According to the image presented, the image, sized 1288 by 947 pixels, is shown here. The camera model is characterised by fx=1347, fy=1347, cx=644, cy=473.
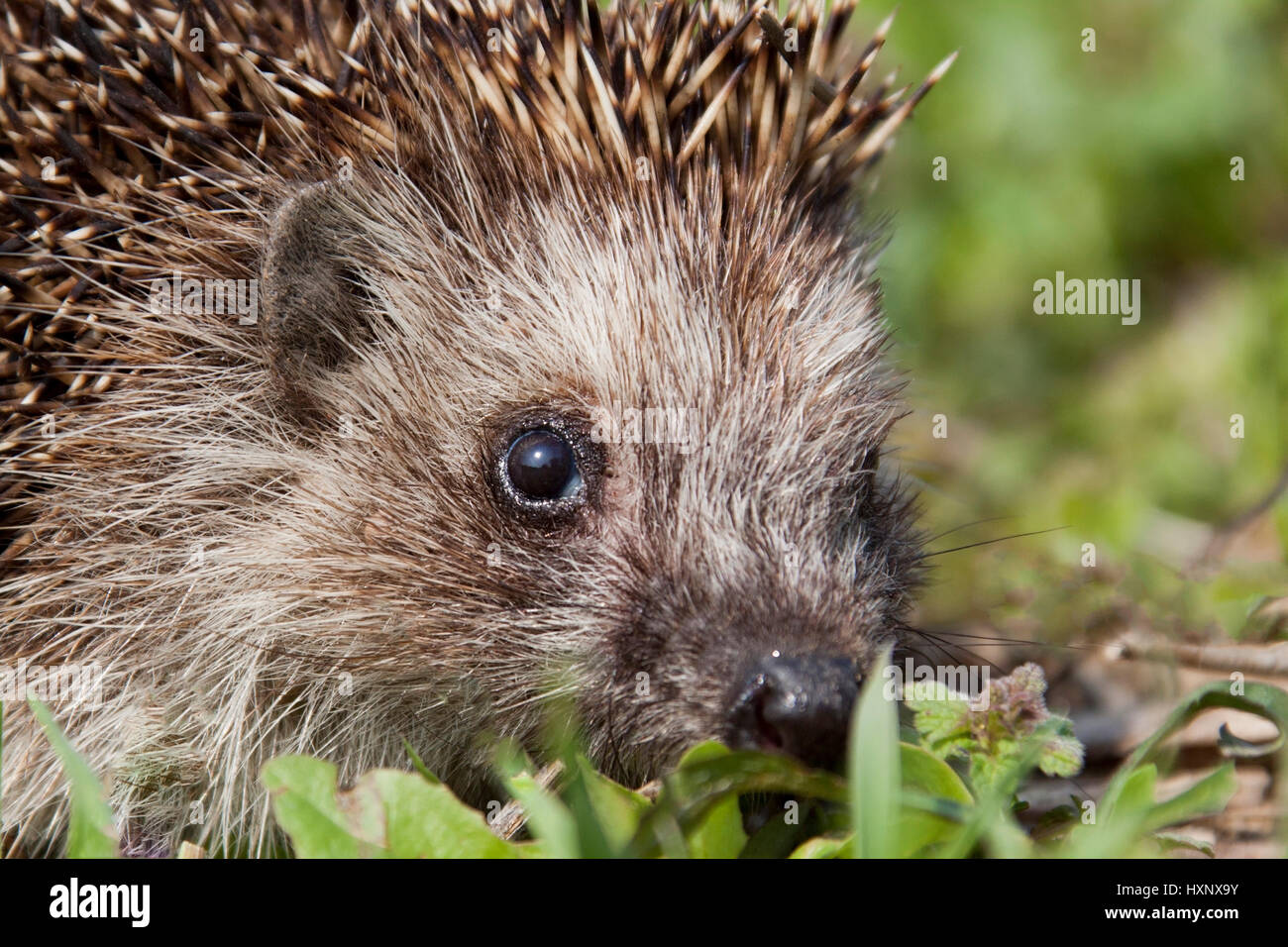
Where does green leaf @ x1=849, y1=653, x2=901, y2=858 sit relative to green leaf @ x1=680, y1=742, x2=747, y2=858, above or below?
above

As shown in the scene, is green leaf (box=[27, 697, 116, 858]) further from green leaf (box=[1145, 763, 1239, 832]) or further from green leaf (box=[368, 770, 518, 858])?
green leaf (box=[1145, 763, 1239, 832])

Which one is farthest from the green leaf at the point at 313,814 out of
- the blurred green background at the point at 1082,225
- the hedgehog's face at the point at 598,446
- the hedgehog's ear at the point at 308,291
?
the blurred green background at the point at 1082,225

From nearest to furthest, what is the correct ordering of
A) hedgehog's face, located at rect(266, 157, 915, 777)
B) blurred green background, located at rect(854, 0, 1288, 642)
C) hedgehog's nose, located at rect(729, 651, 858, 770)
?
hedgehog's nose, located at rect(729, 651, 858, 770) < hedgehog's face, located at rect(266, 157, 915, 777) < blurred green background, located at rect(854, 0, 1288, 642)

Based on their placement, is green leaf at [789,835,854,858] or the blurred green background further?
the blurred green background

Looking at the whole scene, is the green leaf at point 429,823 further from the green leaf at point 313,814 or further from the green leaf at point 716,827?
the green leaf at point 716,827

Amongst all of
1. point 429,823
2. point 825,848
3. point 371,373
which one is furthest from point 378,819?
point 371,373

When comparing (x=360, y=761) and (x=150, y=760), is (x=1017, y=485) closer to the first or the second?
(x=360, y=761)

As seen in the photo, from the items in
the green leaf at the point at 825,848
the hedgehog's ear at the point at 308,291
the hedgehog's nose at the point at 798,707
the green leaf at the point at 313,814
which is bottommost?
the green leaf at the point at 825,848

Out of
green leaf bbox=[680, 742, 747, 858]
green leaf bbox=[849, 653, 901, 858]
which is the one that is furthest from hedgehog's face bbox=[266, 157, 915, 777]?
green leaf bbox=[849, 653, 901, 858]
